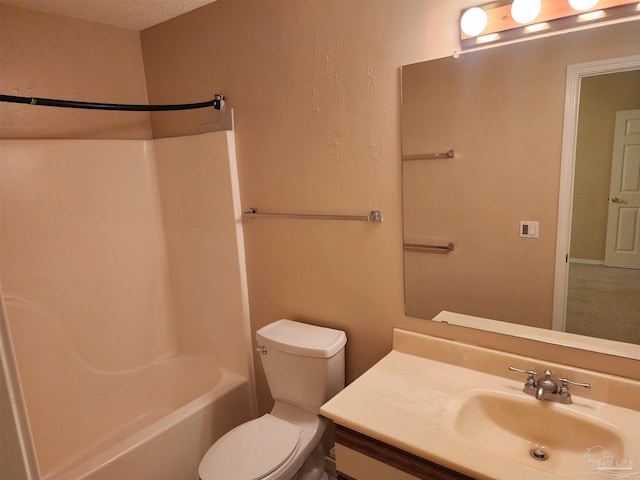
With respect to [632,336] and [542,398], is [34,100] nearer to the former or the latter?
[542,398]

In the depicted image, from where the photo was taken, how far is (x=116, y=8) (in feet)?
6.57

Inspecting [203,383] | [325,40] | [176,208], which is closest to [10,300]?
[176,208]

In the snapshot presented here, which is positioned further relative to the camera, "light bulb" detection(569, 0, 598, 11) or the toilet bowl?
the toilet bowl

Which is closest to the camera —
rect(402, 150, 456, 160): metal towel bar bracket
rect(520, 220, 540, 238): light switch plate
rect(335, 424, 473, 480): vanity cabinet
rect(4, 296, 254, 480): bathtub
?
rect(335, 424, 473, 480): vanity cabinet

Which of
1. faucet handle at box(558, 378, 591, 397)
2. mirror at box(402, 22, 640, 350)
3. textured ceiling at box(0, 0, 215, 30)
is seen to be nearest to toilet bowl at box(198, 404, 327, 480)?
mirror at box(402, 22, 640, 350)

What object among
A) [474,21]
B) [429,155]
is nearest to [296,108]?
[429,155]

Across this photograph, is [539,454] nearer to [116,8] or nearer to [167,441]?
[167,441]

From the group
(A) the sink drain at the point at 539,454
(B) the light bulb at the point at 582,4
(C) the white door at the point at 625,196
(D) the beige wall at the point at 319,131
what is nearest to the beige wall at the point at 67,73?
(D) the beige wall at the point at 319,131

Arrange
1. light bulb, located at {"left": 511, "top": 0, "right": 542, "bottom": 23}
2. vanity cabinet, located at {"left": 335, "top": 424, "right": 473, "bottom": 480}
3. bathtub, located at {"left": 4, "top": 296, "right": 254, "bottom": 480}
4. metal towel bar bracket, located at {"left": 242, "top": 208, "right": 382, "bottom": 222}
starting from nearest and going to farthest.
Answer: vanity cabinet, located at {"left": 335, "top": 424, "right": 473, "bottom": 480} → light bulb, located at {"left": 511, "top": 0, "right": 542, "bottom": 23} → metal towel bar bracket, located at {"left": 242, "top": 208, "right": 382, "bottom": 222} → bathtub, located at {"left": 4, "top": 296, "right": 254, "bottom": 480}

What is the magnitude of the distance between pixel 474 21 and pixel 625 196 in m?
0.72

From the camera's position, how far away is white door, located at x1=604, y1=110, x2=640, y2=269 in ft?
3.89

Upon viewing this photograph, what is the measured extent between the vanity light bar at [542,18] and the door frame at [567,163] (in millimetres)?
120

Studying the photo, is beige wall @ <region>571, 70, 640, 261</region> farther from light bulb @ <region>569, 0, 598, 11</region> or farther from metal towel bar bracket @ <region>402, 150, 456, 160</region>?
metal towel bar bracket @ <region>402, 150, 456, 160</region>

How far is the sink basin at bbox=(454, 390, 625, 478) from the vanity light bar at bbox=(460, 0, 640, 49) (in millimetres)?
1146
